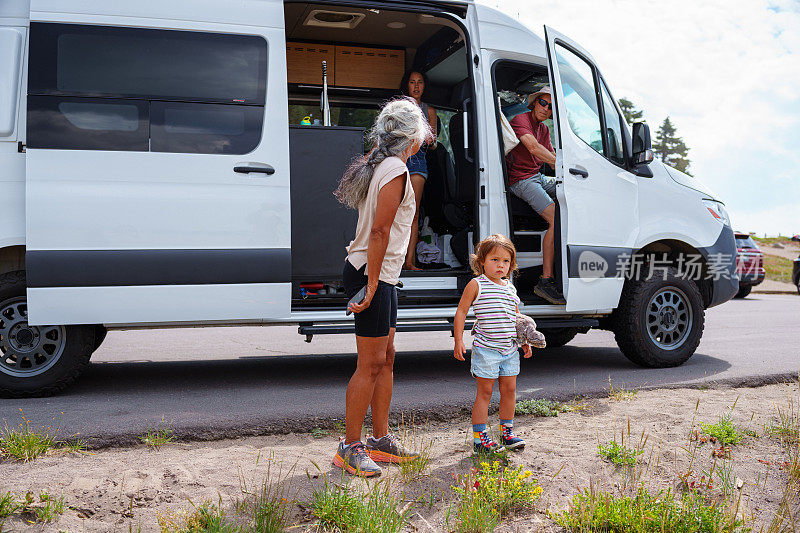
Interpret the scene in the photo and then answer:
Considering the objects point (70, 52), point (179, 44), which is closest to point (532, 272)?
point (179, 44)

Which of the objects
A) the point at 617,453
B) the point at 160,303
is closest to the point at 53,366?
the point at 160,303

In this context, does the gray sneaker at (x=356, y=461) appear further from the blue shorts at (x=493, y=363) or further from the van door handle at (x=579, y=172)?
the van door handle at (x=579, y=172)

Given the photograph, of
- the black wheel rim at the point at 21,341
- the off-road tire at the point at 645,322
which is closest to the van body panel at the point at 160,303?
the black wheel rim at the point at 21,341

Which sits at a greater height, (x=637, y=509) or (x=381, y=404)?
(x=381, y=404)

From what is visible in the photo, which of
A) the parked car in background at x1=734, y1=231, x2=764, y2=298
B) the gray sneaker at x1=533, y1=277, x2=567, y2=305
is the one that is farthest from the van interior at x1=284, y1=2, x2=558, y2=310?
the parked car in background at x1=734, y1=231, x2=764, y2=298

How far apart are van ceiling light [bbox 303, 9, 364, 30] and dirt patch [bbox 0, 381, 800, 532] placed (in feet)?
13.7

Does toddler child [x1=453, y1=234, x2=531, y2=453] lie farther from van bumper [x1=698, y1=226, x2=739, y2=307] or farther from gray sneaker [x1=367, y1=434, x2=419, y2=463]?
van bumper [x1=698, y1=226, x2=739, y2=307]

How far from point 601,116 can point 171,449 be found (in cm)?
458

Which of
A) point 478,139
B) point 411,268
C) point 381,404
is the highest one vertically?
point 478,139

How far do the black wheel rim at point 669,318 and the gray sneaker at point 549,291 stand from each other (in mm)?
916

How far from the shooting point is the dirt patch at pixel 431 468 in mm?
2938

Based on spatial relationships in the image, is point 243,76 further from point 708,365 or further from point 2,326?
point 708,365

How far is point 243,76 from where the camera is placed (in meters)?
5.36

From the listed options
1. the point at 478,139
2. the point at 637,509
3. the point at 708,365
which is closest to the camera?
the point at 637,509
